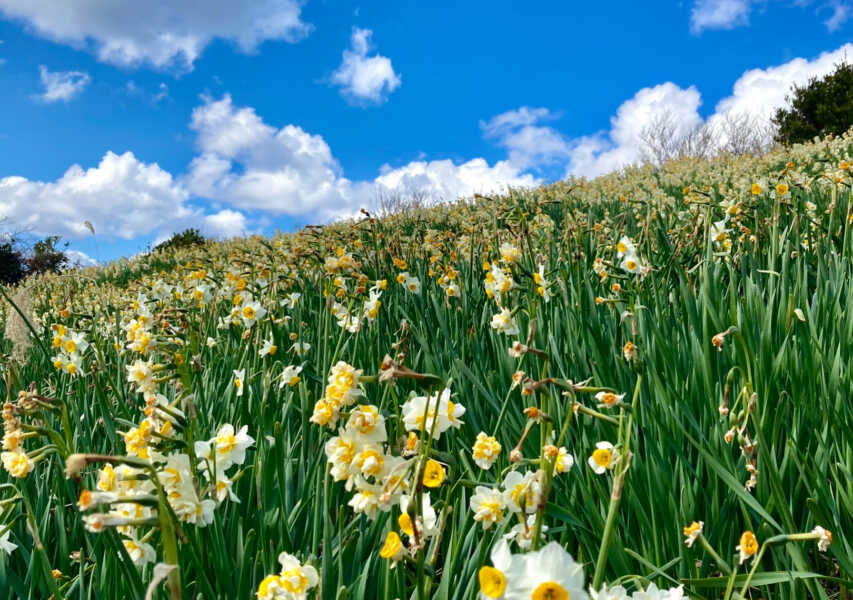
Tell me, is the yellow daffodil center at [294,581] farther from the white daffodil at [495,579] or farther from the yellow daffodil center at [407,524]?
the white daffodil at [495,579]

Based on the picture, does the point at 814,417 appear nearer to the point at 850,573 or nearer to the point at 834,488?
the point at 834,488

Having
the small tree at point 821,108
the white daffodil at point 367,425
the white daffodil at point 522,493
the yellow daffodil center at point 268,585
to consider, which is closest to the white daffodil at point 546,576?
the white daffodil at point 522,493

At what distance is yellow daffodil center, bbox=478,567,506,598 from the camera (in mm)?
608

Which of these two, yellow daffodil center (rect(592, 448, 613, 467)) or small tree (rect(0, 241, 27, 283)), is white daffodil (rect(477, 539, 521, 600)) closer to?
yellow daffodil center (rect(592, 448, 613, 467))

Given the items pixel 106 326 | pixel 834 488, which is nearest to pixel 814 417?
pixel 834 488

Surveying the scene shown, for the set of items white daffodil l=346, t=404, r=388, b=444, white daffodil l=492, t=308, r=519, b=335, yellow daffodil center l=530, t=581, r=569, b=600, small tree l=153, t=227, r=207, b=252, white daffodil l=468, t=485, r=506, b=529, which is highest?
small tree l=153, t=227, r=207, b=252

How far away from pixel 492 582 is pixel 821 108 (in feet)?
101

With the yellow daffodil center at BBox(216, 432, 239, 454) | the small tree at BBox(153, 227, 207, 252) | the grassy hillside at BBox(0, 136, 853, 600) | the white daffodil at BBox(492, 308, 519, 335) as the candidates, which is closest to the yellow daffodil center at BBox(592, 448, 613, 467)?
the grassy hillside at BBox(0, 136, 853, 600)

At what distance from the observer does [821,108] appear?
82.0ft

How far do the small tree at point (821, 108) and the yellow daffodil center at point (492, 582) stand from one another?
2926cm

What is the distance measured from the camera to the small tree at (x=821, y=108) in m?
24.7

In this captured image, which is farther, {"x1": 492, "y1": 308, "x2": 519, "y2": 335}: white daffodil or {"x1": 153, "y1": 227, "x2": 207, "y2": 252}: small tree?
{"x1": 153, "y1": 227, "x2": 207, "y2": 252}: small tree

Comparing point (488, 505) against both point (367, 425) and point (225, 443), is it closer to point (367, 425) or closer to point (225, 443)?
point (367, 425)

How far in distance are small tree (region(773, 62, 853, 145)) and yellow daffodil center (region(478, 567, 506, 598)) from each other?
29.3 meters
